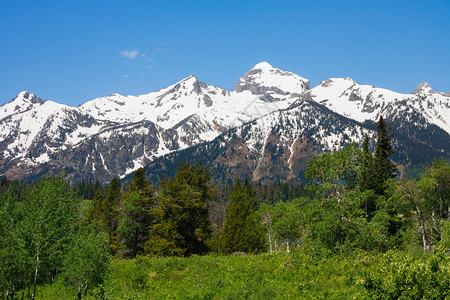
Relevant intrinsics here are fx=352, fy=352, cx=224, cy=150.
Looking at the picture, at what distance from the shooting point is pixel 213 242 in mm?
64438

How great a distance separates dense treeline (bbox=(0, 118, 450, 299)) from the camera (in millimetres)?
30453

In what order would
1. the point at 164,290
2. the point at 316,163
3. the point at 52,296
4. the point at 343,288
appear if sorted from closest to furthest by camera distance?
1. the point at 343,288
2. the point at 164,290
3. the point at 316,163
4. the point at 52,296

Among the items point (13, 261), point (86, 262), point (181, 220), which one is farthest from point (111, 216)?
point (86, 262)

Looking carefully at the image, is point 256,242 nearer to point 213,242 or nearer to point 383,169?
point 213,242

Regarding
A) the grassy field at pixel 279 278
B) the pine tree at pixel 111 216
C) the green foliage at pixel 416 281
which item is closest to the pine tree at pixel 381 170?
the grassy field at pixel 279 278

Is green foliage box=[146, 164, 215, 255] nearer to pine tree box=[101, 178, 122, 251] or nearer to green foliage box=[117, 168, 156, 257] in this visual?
green foliage box=[117, 168, 156, 257]

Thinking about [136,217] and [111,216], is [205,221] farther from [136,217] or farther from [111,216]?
[111,216]

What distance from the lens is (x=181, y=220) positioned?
52.0m

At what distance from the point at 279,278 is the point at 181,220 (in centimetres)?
2741

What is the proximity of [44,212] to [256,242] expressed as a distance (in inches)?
1613

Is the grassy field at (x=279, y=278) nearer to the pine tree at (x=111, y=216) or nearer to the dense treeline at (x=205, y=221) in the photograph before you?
the dense treeline at (x=205, y=221)

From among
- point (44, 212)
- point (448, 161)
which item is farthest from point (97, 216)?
point (448, 161)

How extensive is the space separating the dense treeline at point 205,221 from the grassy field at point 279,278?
0.41 metres

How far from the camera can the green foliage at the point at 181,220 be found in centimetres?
5022
